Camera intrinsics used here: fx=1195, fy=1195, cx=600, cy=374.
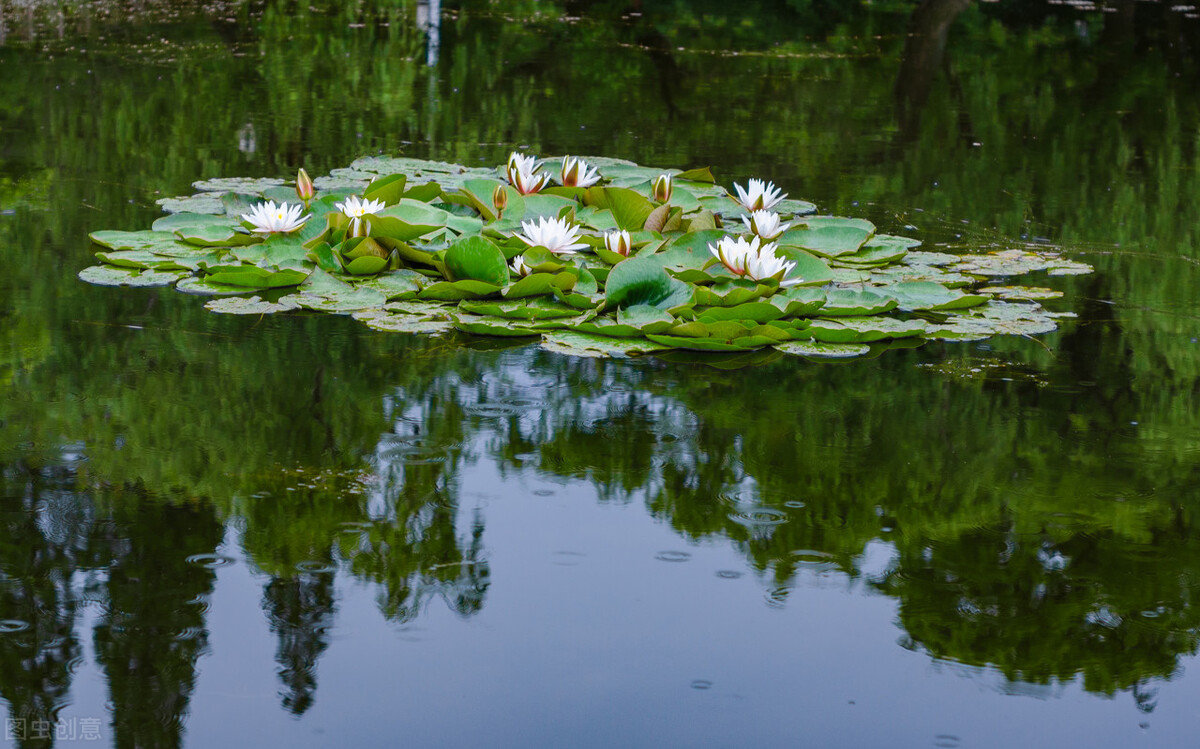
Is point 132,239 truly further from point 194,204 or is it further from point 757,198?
point 757,198

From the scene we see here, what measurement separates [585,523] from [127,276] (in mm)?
2121

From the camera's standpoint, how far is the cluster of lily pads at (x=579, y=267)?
3.64 meters

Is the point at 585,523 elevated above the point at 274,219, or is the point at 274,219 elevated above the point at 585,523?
the point at 274,219

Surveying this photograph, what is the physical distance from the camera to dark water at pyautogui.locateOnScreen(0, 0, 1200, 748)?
1904mm

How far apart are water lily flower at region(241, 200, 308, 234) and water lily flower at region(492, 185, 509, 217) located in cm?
67

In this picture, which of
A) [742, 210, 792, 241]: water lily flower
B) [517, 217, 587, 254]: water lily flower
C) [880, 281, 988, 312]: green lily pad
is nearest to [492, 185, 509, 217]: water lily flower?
[517, 217, 587, 254]: water lily flower

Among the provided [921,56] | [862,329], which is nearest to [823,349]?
[862,329]

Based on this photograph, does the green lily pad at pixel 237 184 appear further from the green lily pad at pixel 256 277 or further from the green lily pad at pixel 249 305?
the green lily pad at pixel 249 305

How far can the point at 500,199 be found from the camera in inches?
170

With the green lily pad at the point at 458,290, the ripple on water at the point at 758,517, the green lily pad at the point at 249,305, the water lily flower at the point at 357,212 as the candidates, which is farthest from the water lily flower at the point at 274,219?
the ripple on water at the point at 758,517

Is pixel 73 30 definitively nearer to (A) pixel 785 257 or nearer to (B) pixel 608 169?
(B) pixel 608 169

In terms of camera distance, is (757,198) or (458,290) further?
(757,198)

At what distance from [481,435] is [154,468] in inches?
29.4

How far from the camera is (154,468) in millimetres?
2609
